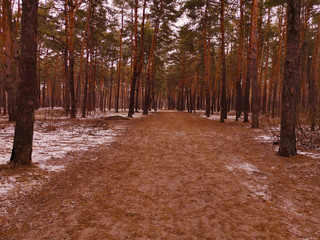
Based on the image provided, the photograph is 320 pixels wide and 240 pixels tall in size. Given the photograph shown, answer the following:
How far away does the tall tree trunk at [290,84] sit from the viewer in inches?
216

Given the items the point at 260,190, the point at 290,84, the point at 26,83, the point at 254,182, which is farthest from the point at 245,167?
the point at 26,83

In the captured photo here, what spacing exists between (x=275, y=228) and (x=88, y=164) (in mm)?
4261

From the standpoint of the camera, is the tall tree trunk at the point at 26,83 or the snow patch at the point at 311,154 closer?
the tall tree trunk at the point at 26,83

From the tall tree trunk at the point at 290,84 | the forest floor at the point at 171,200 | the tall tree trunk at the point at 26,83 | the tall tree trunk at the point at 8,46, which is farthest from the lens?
the tall tree trunk at the point at 8,46

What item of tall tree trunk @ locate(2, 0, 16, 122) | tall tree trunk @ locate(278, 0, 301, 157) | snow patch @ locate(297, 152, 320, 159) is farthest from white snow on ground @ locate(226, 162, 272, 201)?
tall tree trunk @ locate(2, 0, 16, 122)

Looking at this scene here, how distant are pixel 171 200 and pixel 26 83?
13.2ft

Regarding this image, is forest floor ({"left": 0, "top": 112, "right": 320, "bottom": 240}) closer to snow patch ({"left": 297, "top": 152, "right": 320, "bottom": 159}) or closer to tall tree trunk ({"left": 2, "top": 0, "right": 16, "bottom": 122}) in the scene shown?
snow patch ({"left": 297, "top": 152, "right": 320, "bottom": 159})

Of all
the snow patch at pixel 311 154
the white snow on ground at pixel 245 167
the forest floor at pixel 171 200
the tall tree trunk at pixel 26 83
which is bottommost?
the forest floor at pixel 171 200

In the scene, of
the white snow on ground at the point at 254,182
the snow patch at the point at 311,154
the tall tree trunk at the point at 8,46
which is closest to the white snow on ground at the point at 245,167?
the white snow on ground at the point at 254,182

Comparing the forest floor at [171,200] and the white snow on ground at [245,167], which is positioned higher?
the white snow on ground at [245,167]

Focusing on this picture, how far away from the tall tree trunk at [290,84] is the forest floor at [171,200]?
518 millimetres

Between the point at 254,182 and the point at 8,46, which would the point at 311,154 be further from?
the point at 8,46

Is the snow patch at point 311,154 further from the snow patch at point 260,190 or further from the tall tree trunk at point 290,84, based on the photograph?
the snow patch at point 260,190

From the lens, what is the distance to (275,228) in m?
2.52
